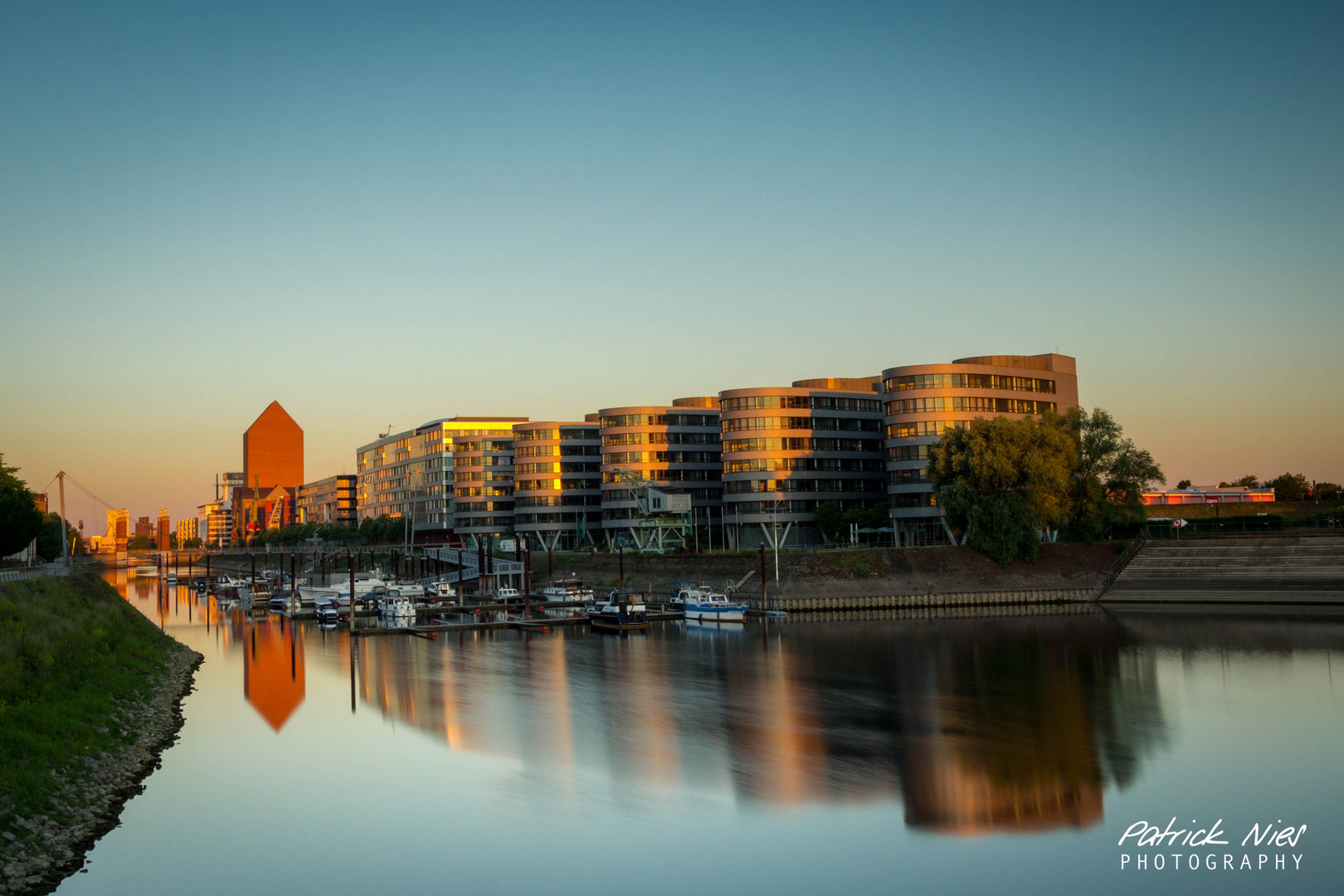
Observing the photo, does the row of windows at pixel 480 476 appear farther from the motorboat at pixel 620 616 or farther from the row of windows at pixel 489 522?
the motorboat at pixel 620 616

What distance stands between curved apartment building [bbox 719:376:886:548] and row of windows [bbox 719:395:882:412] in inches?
4.6

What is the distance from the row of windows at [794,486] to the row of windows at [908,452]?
14149 millimetres

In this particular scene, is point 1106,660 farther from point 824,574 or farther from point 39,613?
point 39,613

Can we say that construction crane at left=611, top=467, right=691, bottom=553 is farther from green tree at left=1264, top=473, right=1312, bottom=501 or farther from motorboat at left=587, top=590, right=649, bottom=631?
green tree at left=1264, top=473, right=1312, bottom=501

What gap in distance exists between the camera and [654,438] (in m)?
169

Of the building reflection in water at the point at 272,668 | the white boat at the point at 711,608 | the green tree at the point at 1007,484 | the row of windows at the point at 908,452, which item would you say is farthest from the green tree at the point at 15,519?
the row of windows at the point at 908,452

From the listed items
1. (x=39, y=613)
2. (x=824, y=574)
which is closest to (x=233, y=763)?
(x=39, y=613)

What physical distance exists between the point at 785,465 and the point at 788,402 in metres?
9.02

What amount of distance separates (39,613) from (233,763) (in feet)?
57.8

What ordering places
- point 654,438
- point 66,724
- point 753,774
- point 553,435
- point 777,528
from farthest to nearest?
point 553,435, point 654,438, point 777,528, point 753,774, point 66,724

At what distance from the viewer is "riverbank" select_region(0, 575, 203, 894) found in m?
30.2

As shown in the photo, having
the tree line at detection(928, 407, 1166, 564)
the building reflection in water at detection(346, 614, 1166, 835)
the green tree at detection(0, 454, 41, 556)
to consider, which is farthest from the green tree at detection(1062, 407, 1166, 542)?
the green tree at detection(0, 454, 41, 556)

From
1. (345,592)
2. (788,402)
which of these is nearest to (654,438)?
(788,402)

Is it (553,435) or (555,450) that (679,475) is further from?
(553,435)
